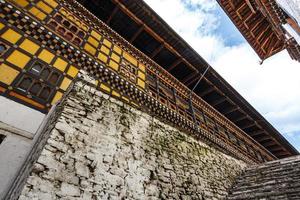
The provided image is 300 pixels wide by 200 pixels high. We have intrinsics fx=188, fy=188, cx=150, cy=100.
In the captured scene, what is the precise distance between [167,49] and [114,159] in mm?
6899

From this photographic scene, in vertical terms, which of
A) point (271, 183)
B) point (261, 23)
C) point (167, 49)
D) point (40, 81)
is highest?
point (261, 23)

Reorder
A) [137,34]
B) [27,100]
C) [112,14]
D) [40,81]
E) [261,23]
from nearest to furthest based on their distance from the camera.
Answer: [27,100]
[40,81]
[112,14]
[137,34]
[261,23]

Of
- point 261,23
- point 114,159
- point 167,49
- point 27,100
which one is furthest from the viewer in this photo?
point 261,23

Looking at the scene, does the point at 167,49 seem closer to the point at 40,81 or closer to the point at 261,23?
the point at 261,23

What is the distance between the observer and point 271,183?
15.1 ft

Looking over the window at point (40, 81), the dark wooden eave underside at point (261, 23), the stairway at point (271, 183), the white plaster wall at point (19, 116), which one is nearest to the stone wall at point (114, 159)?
the stairway at point (271, 183)

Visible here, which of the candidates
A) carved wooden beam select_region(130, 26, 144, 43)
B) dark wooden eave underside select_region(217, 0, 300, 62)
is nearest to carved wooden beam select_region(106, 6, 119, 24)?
carved wooden beam select_region(130, 26, 144, 43)

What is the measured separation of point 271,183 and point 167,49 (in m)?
6.66

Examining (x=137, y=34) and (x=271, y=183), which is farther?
(x=137, y=34)

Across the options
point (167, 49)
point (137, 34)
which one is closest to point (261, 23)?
point (167, 49)

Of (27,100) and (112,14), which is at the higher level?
(112,14)

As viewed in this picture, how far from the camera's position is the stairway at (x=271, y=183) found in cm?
399

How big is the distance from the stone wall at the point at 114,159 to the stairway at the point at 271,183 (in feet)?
1.84

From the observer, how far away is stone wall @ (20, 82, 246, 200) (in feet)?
8.52
